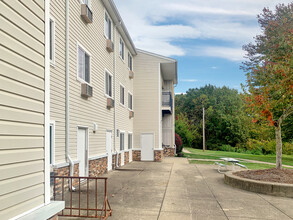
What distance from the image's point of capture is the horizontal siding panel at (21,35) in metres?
2.86

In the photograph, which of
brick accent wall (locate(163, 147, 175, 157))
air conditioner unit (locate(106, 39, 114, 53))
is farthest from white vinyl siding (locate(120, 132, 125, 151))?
brick accent wall (locate(163, 147, 175, 157))

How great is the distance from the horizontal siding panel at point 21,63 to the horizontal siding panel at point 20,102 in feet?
1.12

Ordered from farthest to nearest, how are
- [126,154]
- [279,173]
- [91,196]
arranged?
[126,154] → [279,173] → [91,196]

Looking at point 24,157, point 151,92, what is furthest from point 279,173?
point 151,92

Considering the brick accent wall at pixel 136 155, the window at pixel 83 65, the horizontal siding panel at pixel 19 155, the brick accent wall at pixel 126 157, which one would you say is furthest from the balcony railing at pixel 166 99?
the horizontal siding panel at pixel 19 155

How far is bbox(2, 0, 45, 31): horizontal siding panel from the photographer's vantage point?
9.78 feet

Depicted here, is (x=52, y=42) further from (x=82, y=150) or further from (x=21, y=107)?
(x=21, y=107)

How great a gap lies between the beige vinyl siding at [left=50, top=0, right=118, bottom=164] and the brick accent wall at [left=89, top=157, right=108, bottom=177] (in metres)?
0.32

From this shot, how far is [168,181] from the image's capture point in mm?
10969

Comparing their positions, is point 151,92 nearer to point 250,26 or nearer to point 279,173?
point 279,173

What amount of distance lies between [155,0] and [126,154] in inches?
406

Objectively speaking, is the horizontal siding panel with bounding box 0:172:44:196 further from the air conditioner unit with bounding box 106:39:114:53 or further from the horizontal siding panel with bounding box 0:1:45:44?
the air conditioner unit with bounding box 106:39:114:53

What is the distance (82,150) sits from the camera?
33.7ft

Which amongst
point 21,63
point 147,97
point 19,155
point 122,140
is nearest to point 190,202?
point 19,155
